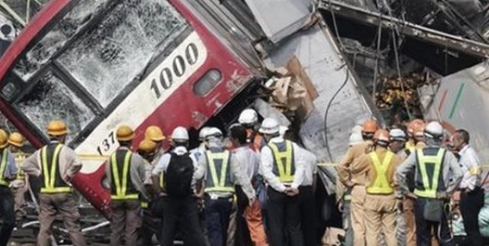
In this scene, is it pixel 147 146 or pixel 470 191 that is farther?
pixel 147 146

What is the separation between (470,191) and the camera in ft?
37.2

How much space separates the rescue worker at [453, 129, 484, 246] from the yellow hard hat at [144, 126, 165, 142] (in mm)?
3041

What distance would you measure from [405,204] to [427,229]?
21.6 inches

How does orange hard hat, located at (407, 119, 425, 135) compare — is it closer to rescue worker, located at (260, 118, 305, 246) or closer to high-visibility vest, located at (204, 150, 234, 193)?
rescue worker, located at (260, 118, 305, 246)

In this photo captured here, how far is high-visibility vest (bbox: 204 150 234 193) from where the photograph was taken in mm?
11930

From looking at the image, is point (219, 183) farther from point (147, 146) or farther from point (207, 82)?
point (207, 82)

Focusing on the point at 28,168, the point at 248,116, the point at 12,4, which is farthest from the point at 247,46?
the point at 12,4

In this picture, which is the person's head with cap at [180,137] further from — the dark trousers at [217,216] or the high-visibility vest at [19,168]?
the high-visibility vest at [19,168]

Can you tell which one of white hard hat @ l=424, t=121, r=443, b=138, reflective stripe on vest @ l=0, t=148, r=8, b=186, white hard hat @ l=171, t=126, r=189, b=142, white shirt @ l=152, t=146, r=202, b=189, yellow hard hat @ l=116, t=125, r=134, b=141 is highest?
reflective stripe on vest @ l=0, t=148, r=8, b=186

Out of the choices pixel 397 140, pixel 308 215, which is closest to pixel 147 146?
pixel 308 215

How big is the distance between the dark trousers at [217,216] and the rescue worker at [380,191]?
4.62 feet

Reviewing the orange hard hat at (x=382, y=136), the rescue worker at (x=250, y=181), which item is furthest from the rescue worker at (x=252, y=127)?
the orange hard hat at (x=382, y=136)

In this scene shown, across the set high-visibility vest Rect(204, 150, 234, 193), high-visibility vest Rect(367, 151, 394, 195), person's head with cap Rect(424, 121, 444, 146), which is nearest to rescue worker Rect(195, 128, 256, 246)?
high-visibility vest Rect(204, 150, 234, 193)

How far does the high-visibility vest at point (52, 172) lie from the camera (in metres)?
11.8
